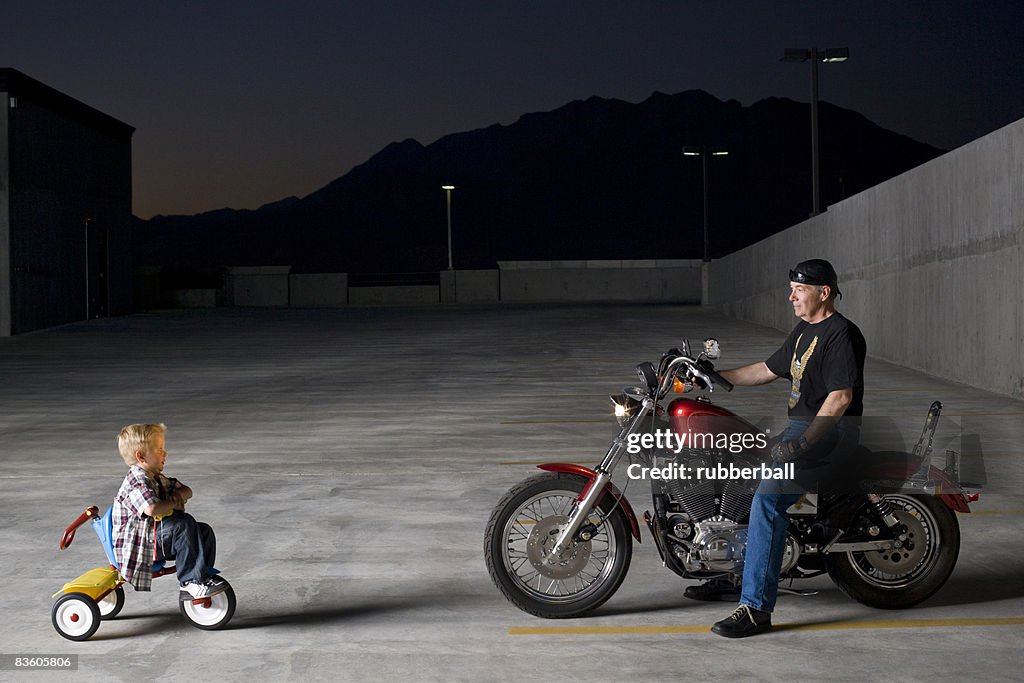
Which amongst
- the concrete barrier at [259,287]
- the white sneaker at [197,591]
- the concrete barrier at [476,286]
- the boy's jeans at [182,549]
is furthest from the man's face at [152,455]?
the concrete barrier at [476,286]

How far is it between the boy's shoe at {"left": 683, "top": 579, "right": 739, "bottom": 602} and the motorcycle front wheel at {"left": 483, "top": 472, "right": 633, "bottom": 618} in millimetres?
539

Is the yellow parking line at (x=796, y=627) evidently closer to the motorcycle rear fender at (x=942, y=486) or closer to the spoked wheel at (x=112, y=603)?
the motorcycle rear fender at (x=942, y=486)

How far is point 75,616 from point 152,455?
856mm

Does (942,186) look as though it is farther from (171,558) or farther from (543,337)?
(171,558)

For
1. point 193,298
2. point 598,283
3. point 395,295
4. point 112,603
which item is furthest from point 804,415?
point 598,283

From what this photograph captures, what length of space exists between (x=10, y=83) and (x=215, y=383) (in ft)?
54.7

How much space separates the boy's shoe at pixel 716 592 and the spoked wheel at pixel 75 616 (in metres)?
3.07

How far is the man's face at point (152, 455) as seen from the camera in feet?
19.8

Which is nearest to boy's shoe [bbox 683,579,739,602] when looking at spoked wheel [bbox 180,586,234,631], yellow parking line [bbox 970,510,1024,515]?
spoked wheel [bbox 180,586,234,631]

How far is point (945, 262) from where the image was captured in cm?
1867

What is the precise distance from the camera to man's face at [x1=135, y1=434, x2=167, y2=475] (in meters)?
6.03

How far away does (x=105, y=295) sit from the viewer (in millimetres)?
40531

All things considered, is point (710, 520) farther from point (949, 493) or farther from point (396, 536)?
point (396, 536)

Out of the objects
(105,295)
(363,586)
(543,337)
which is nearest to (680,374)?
(363,586)
